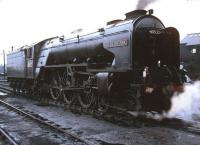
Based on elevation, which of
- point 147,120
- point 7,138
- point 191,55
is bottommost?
point 7,138

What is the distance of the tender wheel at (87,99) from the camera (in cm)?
1136

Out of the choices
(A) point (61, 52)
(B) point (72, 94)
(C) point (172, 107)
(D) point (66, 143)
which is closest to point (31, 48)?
(A) point (61, 52)

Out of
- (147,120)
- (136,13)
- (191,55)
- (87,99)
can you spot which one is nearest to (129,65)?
(147,120)

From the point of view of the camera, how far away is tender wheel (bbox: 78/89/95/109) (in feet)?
37.3

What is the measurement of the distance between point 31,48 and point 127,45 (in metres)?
8.98

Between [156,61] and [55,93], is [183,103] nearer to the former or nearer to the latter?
[156,61]

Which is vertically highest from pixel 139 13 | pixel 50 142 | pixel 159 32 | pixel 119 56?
pixel 139 13

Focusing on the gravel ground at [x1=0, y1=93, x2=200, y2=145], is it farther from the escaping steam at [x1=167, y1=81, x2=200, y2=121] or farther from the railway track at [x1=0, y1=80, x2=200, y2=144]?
the escaping steam at [x1=167, y1=81, x2=200, y2=121]

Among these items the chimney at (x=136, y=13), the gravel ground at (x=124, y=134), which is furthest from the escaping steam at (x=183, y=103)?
the chimney at (x=136, y=13)

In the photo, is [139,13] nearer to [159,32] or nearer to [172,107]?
[159,32]

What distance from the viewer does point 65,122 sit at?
9.69m

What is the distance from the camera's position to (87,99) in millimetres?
12141

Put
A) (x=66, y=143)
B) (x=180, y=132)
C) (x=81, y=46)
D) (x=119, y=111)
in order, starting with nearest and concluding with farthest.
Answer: (x=66, y=143)
(x=180, y=132)
(x=119, y=111)
(x=81, y=46)

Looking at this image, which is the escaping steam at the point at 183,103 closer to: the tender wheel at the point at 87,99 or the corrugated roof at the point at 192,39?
the tender wheel at the point at 87,99
